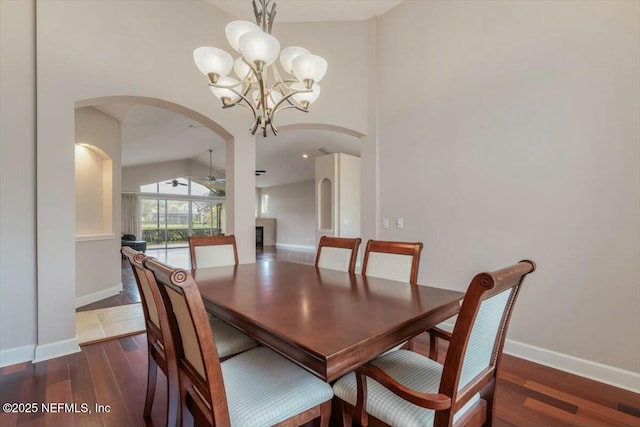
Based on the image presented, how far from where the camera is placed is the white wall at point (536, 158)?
207 centimetres

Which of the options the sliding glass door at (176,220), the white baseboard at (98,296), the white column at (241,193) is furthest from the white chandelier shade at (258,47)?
the sliding glass door at (176,220)

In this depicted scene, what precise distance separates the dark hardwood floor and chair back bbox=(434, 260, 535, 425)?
0.78 meters

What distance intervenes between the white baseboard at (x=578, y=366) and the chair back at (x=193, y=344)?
A: 252cm

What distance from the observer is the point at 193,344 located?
1064mm

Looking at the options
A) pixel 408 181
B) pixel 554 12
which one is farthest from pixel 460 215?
pixel 554 12

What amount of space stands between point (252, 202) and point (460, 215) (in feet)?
7.29

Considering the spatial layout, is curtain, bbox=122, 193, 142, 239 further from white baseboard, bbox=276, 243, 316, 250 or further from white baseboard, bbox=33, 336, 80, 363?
white baseboard, bbox=33, 336, 80, 363

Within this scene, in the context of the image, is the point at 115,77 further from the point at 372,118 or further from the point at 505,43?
the point at 505,43

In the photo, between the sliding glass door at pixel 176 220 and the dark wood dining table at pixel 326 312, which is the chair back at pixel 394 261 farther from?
the sliding glass door at pixel 176 220

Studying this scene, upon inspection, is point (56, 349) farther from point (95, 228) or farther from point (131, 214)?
point (131, 214)

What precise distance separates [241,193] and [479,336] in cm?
283

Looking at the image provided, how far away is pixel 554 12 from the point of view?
91.8 inches

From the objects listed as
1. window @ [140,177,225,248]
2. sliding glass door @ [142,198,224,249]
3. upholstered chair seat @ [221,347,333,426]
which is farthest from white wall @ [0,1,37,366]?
sliding glass door @ [142,198,224,249]

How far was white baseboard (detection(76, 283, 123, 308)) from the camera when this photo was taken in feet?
12.7
